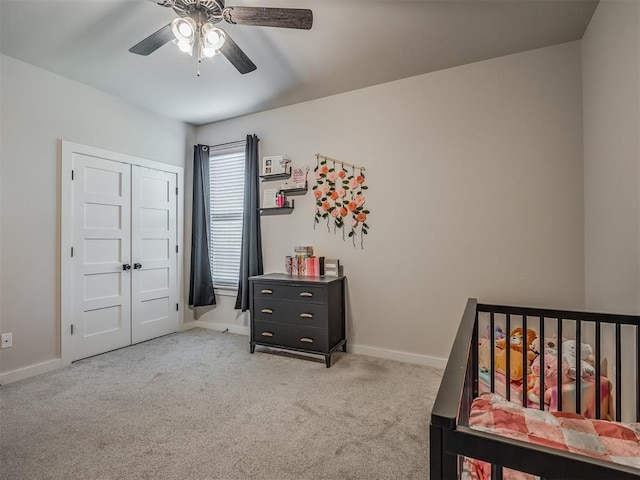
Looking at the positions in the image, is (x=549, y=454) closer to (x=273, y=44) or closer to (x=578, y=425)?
(x=578, y=425)

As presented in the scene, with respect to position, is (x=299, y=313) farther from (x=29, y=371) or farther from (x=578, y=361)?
(x=29, y=371)

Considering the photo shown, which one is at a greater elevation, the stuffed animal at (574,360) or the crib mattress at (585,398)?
the stuffed animal at (574,360)

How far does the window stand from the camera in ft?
13.4

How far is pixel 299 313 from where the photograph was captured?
308 cm

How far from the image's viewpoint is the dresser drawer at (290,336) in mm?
2988

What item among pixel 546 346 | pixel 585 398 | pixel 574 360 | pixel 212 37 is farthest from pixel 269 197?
pixel 585 398

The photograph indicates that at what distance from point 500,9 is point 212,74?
2.31 m

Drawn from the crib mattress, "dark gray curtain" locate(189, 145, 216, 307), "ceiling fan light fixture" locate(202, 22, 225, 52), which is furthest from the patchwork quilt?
"dark gray curtain" locate(189, 145, 216, 307)

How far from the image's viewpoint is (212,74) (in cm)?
294

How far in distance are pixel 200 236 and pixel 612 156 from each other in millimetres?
3921

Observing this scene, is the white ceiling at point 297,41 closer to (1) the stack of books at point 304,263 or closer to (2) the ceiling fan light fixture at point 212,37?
(2) the ceiling fan light fixture at point 212,37

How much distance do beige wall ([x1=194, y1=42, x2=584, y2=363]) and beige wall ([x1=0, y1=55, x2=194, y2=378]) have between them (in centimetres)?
217

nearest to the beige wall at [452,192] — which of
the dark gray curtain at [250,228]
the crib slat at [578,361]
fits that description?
the dark gray curtain at [250,228]

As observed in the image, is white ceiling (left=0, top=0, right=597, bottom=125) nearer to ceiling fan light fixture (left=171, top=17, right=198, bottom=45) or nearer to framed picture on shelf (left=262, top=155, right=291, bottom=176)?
ceiling fan light fixture (left=171, top=17, right=198, bottom=45)
